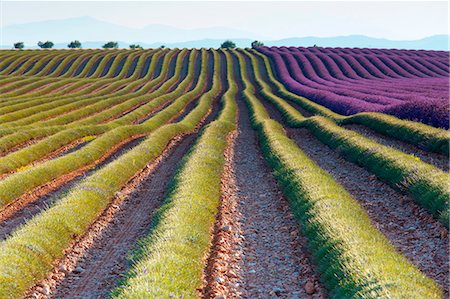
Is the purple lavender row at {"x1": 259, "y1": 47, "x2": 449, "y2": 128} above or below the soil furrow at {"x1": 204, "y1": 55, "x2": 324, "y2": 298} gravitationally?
above

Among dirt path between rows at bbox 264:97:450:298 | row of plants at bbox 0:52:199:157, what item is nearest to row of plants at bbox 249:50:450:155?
dirt path between rows at bbox 264:97:450:298

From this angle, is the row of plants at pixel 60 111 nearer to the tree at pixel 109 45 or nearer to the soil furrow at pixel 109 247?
the soil furrow at pixel 109 247

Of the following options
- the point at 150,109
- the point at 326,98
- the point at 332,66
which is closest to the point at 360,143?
the point at 326,98

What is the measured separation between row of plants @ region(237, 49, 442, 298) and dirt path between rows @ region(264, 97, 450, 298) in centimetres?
55

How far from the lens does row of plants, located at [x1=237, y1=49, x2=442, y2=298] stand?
9.08 meters

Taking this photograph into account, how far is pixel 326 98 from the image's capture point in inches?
1996

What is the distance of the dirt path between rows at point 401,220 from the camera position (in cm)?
1138

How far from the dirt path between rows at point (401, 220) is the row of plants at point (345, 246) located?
1.80ft

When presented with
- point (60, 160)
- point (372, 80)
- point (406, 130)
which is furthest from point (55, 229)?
point (372, 80)

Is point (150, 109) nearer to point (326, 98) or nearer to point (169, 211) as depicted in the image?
point (326, 98)

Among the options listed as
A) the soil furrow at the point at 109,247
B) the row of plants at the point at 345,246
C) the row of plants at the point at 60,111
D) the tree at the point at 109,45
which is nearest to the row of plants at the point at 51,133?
the row of plants at the point at 60,111

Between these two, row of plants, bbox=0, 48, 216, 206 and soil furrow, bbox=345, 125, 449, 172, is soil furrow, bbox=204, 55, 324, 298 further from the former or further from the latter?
row of plants, bbox=0, 48, 216, 206

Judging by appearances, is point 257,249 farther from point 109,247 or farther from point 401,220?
point 401,220

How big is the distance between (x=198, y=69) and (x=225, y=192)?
260 feet
